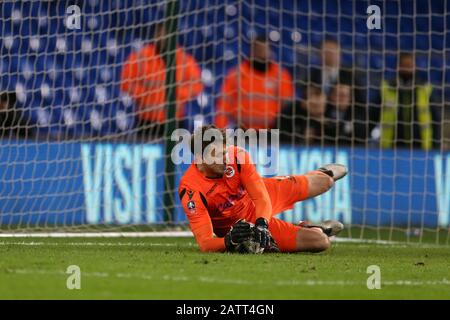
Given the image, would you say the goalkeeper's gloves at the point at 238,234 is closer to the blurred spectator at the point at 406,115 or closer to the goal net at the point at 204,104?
the goal net at the point at 204,104

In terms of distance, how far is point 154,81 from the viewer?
11.2 m

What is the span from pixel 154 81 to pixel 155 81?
0.01 m

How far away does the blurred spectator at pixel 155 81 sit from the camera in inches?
443

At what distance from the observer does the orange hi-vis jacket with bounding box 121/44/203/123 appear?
11.2 m

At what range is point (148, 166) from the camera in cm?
1127

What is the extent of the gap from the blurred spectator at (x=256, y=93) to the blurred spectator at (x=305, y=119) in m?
0.13

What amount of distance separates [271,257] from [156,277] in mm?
1556

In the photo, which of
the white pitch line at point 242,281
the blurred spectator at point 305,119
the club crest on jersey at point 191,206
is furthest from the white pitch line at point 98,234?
the white pitch line at point 242,281

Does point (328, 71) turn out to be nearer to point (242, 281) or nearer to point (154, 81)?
point (154, 81)

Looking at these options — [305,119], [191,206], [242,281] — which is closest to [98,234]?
[191,206]

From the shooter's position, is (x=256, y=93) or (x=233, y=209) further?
(x=256, y=93)
